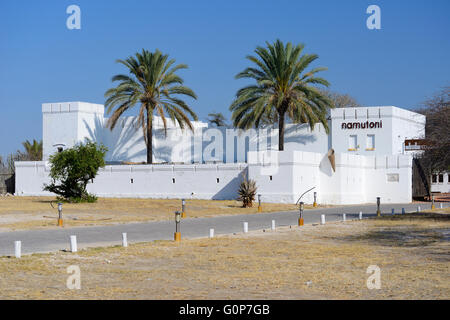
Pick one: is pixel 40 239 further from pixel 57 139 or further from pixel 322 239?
pixel 57 139

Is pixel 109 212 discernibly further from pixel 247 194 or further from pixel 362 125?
pixel 362 125

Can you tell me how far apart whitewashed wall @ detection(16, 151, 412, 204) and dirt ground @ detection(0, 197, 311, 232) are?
2.05 metres

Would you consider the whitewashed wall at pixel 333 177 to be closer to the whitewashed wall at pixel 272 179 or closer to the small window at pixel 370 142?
the whitewashed wall at pixel 272 179

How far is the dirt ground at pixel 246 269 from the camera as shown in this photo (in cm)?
1101

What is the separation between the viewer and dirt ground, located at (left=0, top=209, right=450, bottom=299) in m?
11.0

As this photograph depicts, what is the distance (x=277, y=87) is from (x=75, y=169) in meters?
15.1

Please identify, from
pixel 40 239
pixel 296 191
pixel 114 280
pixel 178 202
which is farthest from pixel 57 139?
pixel 114 280

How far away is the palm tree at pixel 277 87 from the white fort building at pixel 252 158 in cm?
307

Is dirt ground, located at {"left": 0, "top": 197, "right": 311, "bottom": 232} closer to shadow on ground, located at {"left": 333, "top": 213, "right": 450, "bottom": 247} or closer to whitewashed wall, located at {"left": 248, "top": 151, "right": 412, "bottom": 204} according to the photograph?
whitewashed wall, located at {"left": 248, "top": 151, "right": 412, "bottom": 204}

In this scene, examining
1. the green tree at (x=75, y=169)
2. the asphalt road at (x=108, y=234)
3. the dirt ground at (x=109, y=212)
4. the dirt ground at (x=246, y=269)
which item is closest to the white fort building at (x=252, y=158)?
the dirt ground at (x=109, y=212)

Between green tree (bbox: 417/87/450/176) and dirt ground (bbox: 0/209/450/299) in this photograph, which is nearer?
dirt ground (bbox: 0/209/450/299)

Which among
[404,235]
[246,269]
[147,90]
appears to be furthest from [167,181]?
[246,269]

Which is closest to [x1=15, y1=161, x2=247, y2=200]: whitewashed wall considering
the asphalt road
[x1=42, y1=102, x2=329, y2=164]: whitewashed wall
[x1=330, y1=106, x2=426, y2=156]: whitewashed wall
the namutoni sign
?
[x1=42, y1=102, x2=329, y2=164]: whitewashed wall
